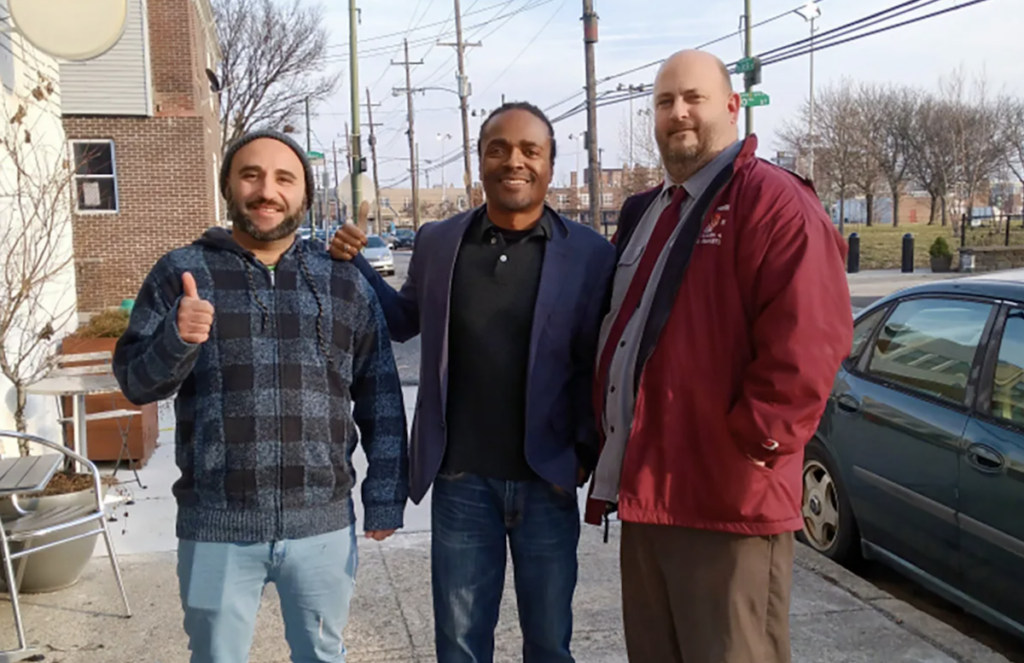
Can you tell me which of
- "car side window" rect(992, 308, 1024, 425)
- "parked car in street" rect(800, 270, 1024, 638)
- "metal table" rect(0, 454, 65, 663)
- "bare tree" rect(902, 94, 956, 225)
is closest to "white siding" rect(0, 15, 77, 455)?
"metal table" rect(0, 454, 65, 663)

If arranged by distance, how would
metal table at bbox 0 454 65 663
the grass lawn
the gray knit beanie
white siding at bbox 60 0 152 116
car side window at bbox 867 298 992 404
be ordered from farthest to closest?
the grass lawn, white siding at bbox 60 0 152 116, car side window at bbox 867 298 992 404, metal table at bbox 0 454 65 663, the gray knit beanie

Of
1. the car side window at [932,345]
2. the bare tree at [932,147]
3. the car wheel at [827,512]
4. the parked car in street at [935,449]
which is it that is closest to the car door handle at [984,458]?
the parked car in street at [935,449]

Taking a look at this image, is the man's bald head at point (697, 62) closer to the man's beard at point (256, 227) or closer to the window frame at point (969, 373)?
the man's beard at point (256, 227)

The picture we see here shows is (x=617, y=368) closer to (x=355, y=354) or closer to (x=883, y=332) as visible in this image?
(x=355, y=354)

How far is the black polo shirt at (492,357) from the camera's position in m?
2.55

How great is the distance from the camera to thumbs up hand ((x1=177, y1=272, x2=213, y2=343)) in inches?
79.9

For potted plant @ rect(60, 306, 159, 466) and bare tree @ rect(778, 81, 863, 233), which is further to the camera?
bare tree @ rect(778, 81, 863, 233)

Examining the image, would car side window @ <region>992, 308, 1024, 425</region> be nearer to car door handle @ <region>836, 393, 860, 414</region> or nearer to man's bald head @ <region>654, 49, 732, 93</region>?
car door handle @ <region>836, 393, 860, 414</region>

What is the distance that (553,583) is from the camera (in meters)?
2.61

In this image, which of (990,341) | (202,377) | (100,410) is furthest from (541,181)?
(100,410)

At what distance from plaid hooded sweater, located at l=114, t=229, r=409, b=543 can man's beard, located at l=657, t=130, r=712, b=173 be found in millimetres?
996

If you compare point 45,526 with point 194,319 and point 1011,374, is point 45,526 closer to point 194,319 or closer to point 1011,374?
point 194,319

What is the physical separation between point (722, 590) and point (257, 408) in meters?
1.28

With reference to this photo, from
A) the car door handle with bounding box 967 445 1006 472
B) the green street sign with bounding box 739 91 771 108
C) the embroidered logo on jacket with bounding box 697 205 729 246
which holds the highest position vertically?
the green street sign with bounding box 739 91 771 108
